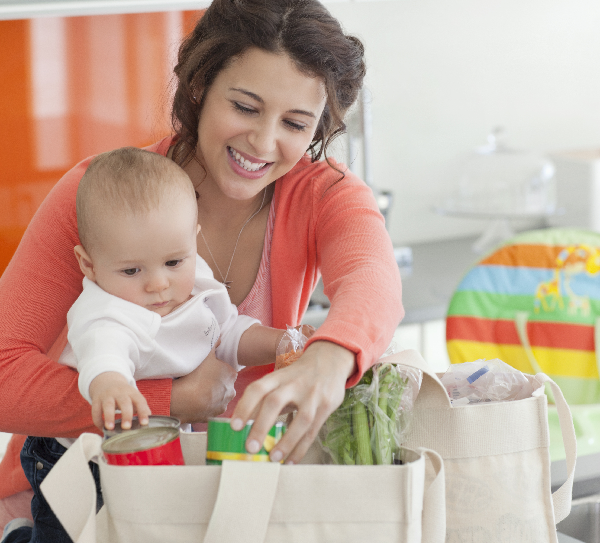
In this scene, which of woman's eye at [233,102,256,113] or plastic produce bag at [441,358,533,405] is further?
woman's eye at [233,102,256,113]

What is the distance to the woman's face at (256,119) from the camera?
3.49ft

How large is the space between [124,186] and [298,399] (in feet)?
1.39

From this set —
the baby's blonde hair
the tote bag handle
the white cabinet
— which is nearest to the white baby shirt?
the baby's blonde hair

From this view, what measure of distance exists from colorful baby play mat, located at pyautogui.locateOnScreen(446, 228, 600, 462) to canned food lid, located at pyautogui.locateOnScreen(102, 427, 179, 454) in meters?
1.15

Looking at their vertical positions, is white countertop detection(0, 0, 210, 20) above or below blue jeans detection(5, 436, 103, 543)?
above

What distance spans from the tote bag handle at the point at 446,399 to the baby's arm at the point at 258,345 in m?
0.31

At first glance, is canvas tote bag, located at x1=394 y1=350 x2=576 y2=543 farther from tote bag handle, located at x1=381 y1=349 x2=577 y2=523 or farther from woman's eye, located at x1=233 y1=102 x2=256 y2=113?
woman's eye, located at x1=233 y1=102 x2=256 y2=113

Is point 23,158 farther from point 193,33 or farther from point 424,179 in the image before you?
point 424,179

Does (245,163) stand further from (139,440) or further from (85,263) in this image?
(139,440)

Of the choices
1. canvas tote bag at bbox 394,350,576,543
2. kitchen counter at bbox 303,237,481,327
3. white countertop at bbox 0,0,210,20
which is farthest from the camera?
kitchen counter at bbox 303,237,481,327

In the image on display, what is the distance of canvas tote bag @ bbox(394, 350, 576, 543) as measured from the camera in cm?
81

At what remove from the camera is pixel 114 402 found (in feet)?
2.50

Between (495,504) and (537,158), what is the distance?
270 cm

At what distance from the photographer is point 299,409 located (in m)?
0.72
